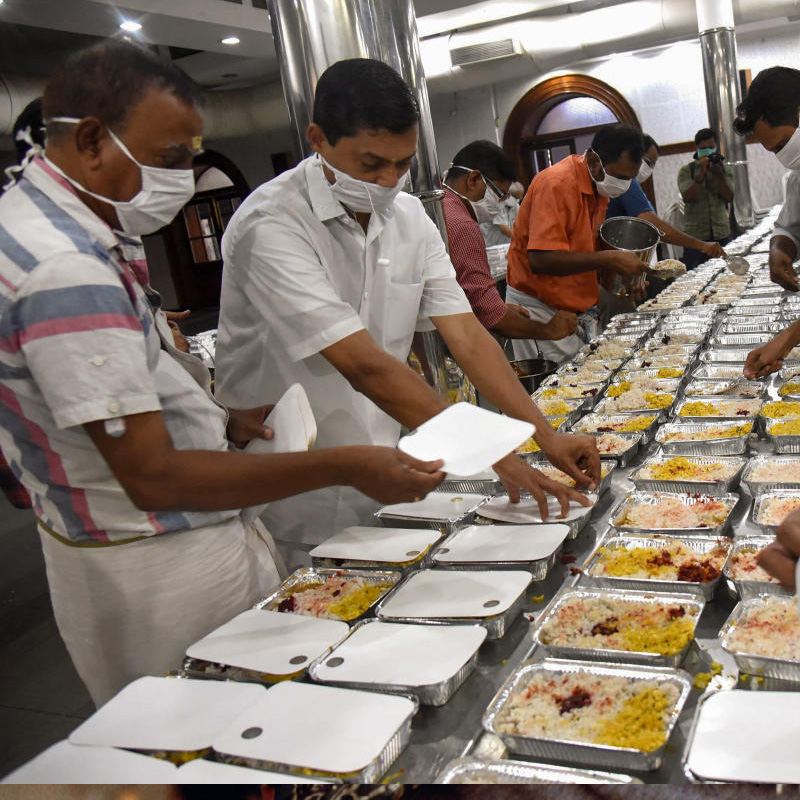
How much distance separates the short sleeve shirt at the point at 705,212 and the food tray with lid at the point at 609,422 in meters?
5.82

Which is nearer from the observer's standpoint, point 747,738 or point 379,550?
point 747,738

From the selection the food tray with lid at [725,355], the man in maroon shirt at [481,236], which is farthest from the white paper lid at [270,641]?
the man in maroon shirt at [481,236]

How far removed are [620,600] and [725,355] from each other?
1783 millimetres

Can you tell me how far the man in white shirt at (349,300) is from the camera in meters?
1.62

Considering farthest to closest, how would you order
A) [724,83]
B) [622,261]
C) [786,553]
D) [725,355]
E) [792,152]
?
[724,83] < [622,261] < [725,355] < [792,152] < [786,553]

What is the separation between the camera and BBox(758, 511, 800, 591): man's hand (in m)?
0.79

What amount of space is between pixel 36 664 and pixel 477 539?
226 cm

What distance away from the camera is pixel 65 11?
16.8ft

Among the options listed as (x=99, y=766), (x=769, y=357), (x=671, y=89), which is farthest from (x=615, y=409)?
(x=671, y=89)

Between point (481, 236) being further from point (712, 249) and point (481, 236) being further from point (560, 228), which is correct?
point (712, 249)

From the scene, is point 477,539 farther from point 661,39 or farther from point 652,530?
point 661,39

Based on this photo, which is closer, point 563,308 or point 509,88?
point 563,308

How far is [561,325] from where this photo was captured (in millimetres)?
3557

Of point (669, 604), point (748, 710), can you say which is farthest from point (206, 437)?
point (748, 710)
